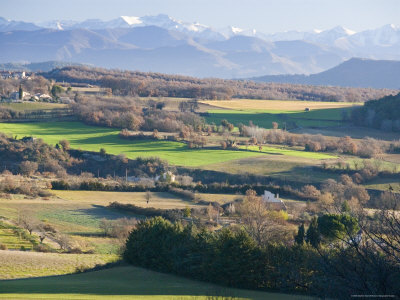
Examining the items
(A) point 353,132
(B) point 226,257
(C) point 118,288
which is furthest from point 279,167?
(C) point 118,288

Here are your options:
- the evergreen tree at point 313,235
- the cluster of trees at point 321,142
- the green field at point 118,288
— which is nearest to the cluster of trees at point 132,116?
the cluster of trees at point 321,142

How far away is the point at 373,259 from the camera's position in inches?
425

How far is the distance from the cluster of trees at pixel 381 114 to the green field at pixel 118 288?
56.4m

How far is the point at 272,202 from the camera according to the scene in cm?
3766

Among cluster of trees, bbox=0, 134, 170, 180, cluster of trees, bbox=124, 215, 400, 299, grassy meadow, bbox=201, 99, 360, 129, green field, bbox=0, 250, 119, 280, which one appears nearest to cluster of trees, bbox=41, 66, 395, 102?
grassy meadow, bbox=201, 99, 360, 129

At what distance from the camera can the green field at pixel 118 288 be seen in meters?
17.0

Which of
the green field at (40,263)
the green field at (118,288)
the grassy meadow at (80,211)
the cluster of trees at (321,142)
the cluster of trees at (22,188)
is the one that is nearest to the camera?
the green field at (118,288)

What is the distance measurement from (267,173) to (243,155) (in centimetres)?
696

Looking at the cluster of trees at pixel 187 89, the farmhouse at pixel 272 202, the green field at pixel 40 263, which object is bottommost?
the green field at pixel 40 263

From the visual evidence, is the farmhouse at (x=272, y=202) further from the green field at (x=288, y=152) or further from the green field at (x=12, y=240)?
the green field at (x=288, y=152)

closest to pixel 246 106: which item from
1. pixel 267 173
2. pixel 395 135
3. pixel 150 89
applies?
pixel 150 89

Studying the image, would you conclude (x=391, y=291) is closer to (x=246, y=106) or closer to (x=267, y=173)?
(x=267, y=173)

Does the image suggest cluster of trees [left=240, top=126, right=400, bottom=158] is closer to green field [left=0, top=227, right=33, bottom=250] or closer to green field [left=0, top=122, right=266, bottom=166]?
green field [left=0, top=122, right=266, bottom=166]

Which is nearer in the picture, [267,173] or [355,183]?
[355,183]
